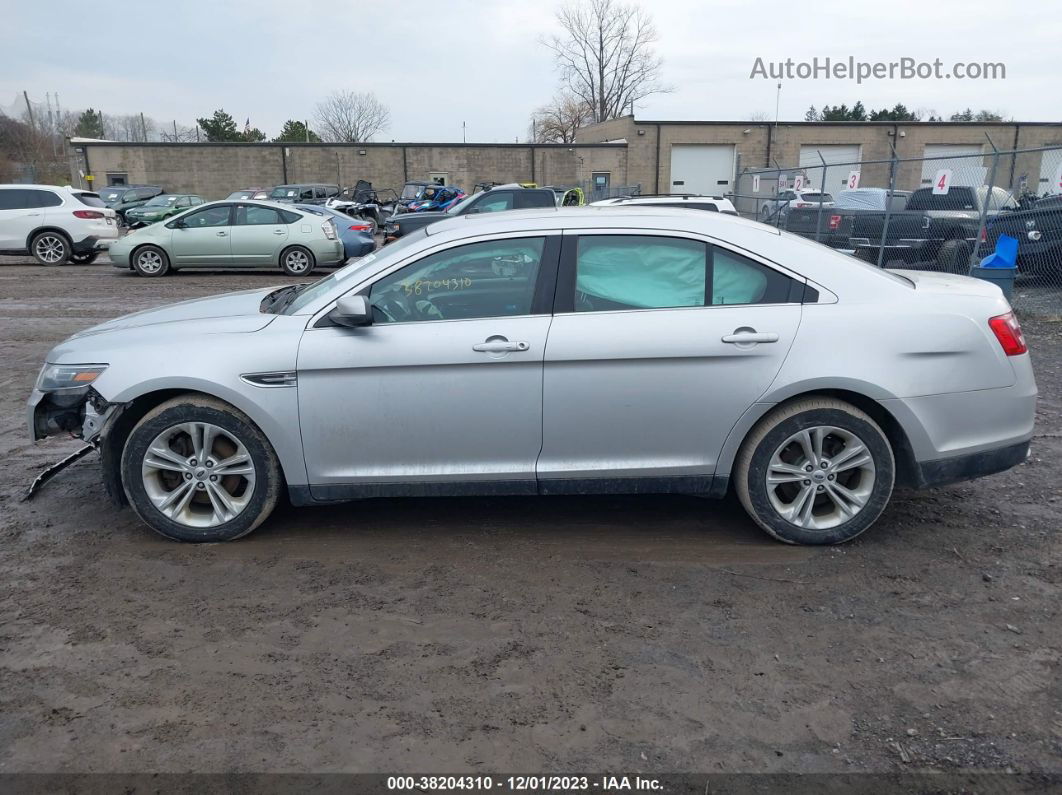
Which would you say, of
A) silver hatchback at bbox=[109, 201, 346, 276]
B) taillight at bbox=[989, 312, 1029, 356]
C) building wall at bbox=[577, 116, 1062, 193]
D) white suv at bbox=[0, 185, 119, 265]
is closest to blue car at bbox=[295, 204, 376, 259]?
silver hatchback at bbox=[109, 201, 346, 276]

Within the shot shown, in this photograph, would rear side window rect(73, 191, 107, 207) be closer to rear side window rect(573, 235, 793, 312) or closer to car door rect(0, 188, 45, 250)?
car door rect(0, 188, 45, 250)

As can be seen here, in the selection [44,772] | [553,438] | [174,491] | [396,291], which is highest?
[396,291]

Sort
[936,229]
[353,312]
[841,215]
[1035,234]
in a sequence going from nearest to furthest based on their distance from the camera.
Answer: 1. [353,312]
2. [1035,234]
3. [936,229]
4. [841,215]

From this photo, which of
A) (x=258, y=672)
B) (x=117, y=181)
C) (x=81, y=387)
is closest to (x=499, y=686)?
(x=258, y=672)

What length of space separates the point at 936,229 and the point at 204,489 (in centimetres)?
1313

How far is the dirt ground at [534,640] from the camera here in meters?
2.88

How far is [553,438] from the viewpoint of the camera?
4258 millimetres

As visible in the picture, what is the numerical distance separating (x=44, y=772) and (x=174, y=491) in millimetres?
1844

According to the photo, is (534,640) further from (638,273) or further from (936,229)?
(936,229)

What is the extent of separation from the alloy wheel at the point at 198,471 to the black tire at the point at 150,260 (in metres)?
13.5

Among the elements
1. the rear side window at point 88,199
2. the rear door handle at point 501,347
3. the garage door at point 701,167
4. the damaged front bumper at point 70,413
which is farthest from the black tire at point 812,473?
the garage door at point 701,167

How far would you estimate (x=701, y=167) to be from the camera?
46469mm

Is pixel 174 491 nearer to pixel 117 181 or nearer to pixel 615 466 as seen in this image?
pixel 615 466

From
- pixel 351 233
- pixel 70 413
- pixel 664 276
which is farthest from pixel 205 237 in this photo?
pixel 664 276
